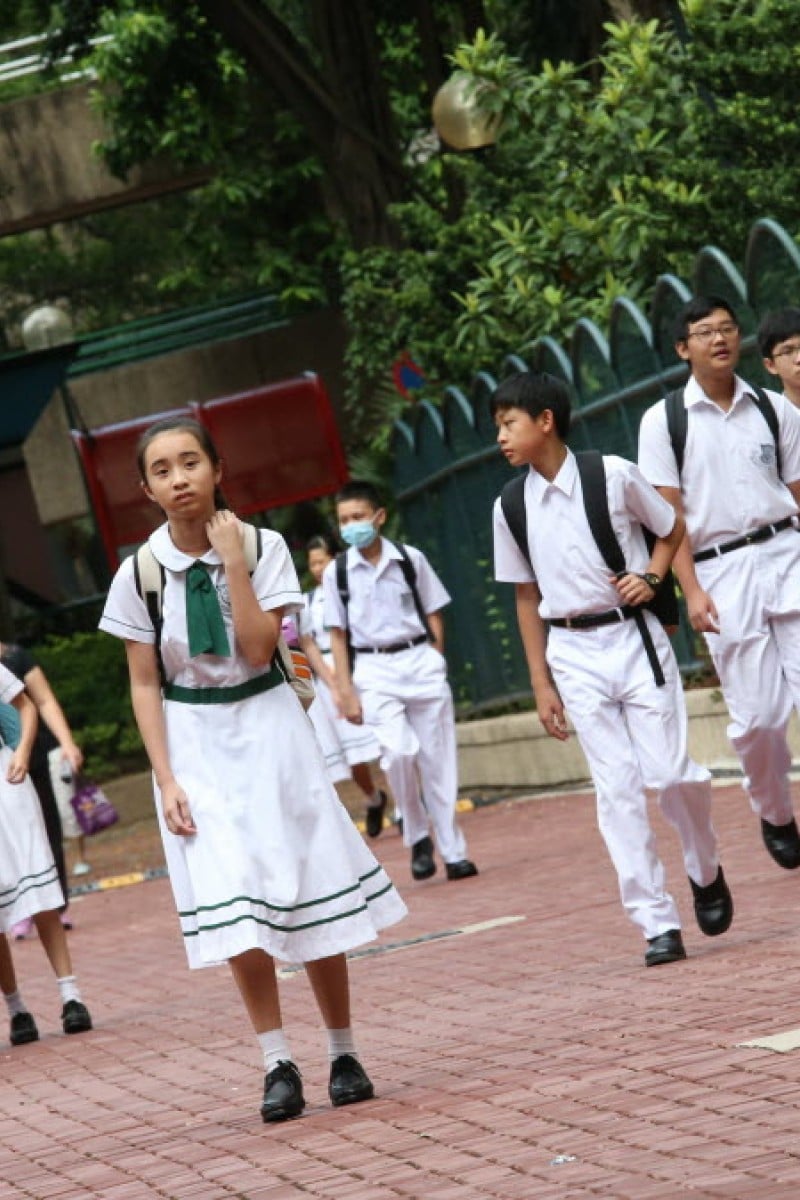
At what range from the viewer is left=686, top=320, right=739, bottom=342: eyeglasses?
953 cm

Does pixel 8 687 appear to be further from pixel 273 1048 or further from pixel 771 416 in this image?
pixel 273 1048

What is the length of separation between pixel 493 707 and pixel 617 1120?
15986 millimetres

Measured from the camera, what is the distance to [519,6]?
23.2m

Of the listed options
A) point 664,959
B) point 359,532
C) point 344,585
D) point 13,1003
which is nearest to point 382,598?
point 344,585

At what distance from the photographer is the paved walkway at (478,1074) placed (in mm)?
5734

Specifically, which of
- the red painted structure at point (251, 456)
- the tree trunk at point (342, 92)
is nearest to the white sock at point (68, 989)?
the tree trunk at point (342, 92)

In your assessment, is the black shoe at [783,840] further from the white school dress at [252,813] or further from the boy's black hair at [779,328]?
the white school dress at [252,813]

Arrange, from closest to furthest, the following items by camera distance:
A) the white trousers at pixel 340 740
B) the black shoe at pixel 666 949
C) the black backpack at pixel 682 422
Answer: the black shoe at pixel 666 949 < the black backpack at pixel 682 422 < the white trousers at pixel 340 740

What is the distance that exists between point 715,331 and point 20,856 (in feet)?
11.8

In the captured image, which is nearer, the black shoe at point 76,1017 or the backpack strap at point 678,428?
the backpack strap at point 678,428

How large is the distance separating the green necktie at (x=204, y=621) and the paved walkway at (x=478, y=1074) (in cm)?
128

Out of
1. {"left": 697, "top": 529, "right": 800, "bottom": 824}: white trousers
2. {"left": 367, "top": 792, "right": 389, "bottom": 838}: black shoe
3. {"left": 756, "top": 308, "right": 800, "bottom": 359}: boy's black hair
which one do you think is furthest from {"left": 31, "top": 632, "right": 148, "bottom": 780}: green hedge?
{"left": 697, "top": 529, "right": 800, "bottom": 824}: white trousers

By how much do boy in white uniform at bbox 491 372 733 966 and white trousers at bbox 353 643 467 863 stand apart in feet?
17.7

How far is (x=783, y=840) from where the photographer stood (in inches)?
402
